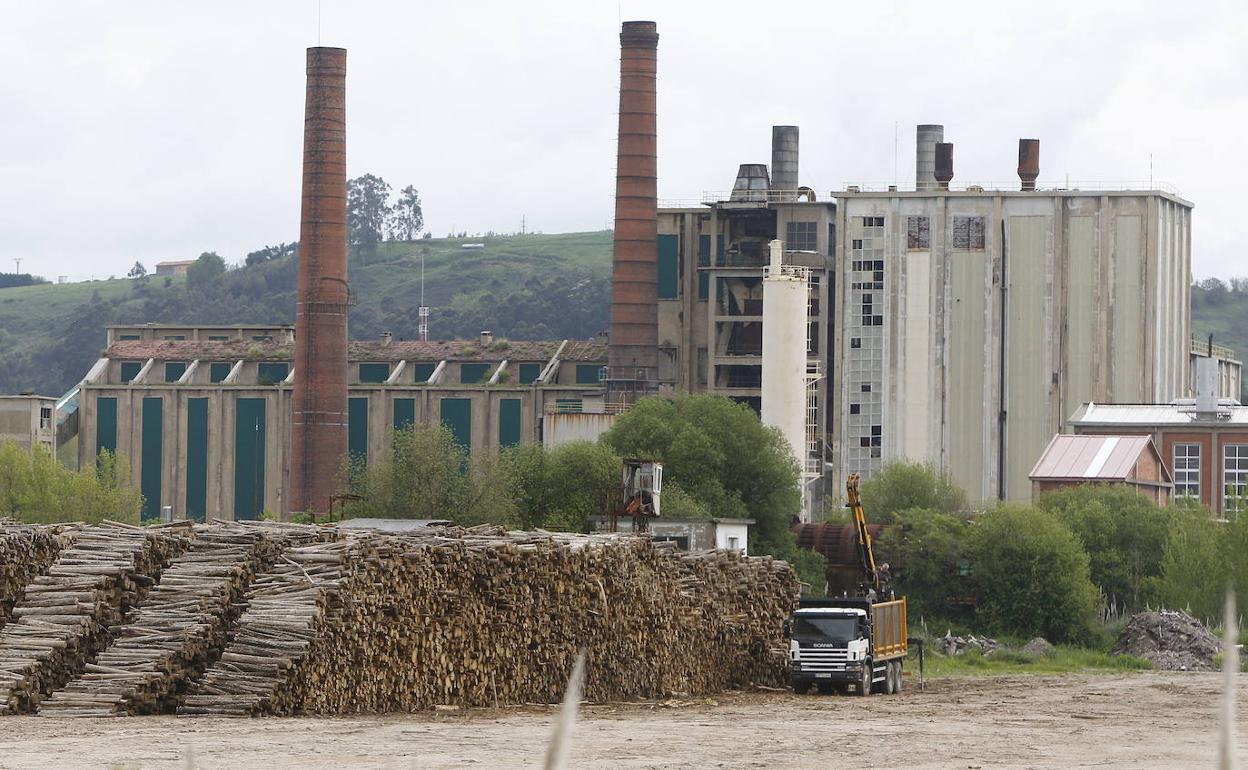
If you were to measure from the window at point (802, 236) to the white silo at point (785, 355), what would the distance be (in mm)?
13766

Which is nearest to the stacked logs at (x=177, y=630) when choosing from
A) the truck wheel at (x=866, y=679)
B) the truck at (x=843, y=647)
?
the truck at (x=843, y=647)

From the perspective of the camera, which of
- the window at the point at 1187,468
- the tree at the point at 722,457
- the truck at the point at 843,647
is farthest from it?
the window at the point at 1187,468

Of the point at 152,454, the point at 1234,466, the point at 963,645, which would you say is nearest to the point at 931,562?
the point at 963,645

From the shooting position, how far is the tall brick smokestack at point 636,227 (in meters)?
80.1

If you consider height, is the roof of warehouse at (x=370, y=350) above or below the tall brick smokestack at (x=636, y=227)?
below

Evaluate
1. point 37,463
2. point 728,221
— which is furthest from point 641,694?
point 728,221

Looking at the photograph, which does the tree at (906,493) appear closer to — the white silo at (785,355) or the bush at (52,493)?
the white silo at (785,355)

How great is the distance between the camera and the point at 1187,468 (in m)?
74.4

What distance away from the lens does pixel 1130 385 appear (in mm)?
82875

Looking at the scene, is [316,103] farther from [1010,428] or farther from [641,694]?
[641,694]

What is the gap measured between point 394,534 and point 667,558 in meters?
7.38

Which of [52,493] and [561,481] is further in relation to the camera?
[52,493]

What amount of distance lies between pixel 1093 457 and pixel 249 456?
41127 mm

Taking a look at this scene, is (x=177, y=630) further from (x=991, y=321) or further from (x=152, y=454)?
(x=152, y=454)
